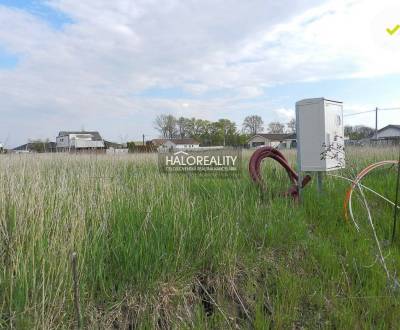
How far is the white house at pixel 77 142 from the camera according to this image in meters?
7.14

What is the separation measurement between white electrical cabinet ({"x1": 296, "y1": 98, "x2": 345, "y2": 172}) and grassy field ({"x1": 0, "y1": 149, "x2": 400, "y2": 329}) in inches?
51.7

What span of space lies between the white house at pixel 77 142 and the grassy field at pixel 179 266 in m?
4.12

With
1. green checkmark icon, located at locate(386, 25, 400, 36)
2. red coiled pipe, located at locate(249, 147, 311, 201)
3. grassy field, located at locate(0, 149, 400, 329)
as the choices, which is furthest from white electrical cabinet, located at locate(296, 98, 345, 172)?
green checkmark icon, located at locate(386, 25, 400, 36)

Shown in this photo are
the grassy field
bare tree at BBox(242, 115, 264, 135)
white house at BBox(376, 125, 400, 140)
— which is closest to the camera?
the grassy field

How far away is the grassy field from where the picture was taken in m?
1.91

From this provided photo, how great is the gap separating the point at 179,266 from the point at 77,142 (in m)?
6.95

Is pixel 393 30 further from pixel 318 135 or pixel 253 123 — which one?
pixel 253 123

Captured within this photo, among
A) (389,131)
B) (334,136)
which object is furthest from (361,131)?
(334,136)

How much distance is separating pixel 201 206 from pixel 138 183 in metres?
1.05

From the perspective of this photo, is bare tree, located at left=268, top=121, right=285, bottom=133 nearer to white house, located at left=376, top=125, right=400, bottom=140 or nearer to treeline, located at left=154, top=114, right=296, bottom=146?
treeline, located at left=154, top=114, right=296, bottom=146

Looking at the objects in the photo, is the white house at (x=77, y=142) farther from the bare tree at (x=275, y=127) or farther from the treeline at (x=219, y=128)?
the bare tree at (x=275, y=127)

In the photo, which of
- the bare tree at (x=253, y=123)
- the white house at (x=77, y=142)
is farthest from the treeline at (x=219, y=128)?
the white house at (x=77, y=142)

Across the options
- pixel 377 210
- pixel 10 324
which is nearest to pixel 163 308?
pixel 10 324

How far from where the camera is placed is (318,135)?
4.49 metres
